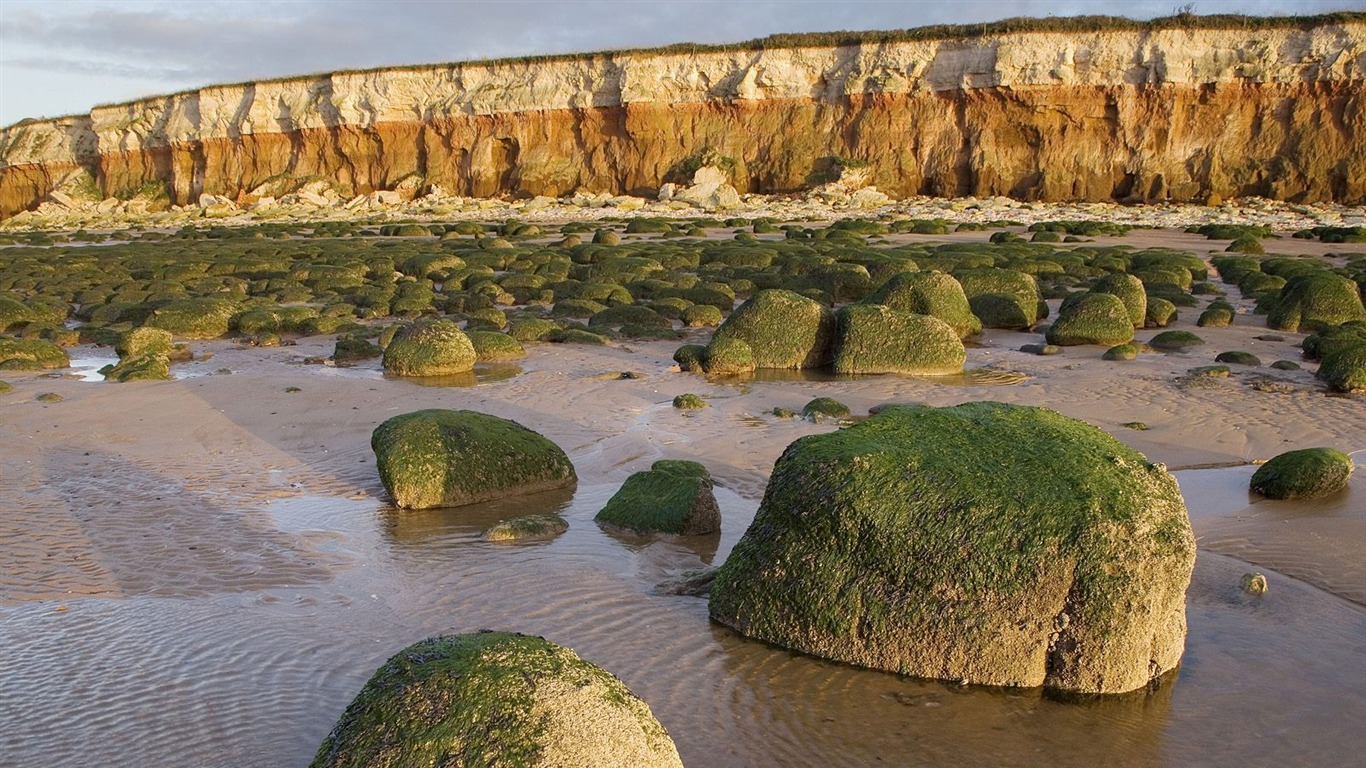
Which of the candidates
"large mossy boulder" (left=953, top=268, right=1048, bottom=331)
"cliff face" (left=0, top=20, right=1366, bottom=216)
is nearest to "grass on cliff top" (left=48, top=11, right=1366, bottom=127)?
"cliff face" (left=0, top=20, right=1366, bottom=216)

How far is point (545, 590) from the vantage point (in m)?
5.88

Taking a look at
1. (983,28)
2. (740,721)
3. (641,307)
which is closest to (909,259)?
(641,307)

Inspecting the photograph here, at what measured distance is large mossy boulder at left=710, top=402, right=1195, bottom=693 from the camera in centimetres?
475

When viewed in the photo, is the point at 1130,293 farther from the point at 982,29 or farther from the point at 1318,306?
the point at 982,29

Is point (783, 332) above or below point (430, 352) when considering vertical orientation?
above

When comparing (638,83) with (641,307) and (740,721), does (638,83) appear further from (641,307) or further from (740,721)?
(740,721)

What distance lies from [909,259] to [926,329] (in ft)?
27.7

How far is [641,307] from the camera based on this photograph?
49.5 ft

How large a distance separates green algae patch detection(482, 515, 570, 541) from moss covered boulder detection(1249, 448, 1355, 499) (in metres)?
4.50

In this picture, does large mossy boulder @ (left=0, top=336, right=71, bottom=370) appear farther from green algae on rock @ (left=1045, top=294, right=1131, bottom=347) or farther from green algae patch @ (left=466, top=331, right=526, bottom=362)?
green algae on rock @ (left=1045, top=294, right=1131, bottom=347)

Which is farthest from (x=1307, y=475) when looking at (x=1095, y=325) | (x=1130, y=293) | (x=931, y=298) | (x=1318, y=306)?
(x=1318, y=306)

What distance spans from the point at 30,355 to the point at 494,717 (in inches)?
453

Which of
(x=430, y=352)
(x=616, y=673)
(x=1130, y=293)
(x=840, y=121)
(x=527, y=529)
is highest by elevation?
(x=840, y=121)

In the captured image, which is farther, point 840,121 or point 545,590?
point 840,121
